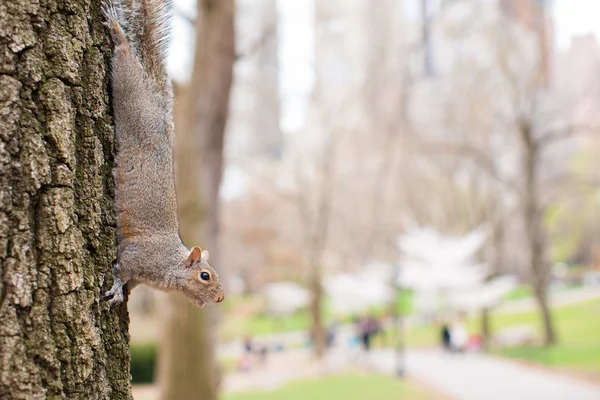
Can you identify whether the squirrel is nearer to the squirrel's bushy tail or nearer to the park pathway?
the squirrel's bushy tail

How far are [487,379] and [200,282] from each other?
455 inches

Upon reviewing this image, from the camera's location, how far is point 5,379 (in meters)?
0.92

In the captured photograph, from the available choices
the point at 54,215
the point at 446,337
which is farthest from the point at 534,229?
the point at 54,215

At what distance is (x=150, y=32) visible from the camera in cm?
142

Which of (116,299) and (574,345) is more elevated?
(116,299)

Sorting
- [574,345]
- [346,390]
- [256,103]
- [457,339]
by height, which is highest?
[256,103]

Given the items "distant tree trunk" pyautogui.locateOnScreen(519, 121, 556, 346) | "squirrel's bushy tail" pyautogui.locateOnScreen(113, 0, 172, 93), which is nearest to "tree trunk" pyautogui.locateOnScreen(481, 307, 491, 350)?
"distant tree trunk" pyautogui.locateOnScreen(519, 121, 556, 346)

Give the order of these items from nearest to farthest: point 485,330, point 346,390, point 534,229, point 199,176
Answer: point 199,176, point 346,390, point 534,229, point 485,330

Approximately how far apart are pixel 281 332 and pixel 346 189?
22.5ft

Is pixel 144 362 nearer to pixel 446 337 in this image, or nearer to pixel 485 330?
pixel 446 337

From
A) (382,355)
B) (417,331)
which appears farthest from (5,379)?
(417,331)

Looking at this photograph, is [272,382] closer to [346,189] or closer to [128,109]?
[346,189]

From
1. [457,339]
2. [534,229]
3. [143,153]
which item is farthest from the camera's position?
[457,339]

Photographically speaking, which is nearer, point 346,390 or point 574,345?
point 346,390
